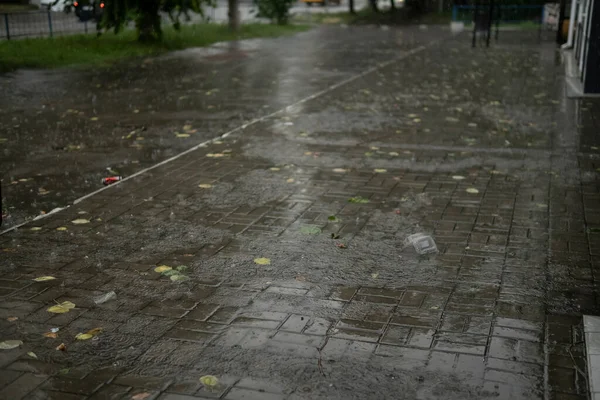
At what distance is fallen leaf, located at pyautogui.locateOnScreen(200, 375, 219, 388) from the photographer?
4266 mm

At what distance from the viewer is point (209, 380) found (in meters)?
4.31

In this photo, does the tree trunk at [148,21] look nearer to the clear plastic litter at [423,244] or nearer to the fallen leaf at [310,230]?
the fallen leaf at [310,230]

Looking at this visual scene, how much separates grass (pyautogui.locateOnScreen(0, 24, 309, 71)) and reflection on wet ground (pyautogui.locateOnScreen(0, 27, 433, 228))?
39.2 inches

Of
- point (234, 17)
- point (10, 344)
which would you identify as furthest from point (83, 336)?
point (234, 17)

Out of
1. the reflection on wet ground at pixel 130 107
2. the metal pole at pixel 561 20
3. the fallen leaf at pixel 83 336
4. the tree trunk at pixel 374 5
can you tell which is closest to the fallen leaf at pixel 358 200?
the reflection on wet ground at pixel 130 107

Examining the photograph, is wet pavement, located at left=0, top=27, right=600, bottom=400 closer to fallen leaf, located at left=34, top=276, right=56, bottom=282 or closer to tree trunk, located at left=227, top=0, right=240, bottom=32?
fallen leaf, located at left=34, top=276, right=56, bottom=282

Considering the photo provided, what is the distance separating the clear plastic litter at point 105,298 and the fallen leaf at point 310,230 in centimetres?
197

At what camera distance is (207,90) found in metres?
16.2

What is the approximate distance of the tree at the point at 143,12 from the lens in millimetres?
22938

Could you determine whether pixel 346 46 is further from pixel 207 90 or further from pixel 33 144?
pixel 33 144

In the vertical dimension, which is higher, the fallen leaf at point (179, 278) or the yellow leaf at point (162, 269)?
the fallen leaf at point (179, 278)

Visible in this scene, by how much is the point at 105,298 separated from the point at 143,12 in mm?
20508

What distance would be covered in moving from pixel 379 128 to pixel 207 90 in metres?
5.68

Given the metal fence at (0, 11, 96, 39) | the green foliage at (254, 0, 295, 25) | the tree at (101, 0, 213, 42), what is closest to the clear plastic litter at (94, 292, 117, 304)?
the tree at (101, 0, 213, 42)
